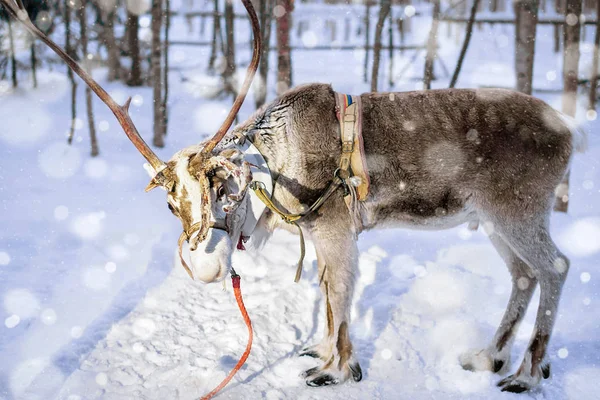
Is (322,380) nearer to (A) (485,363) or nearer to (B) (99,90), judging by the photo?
(A) (485,363)

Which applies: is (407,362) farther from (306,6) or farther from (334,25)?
(306,6)

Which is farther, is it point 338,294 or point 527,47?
point 527,47

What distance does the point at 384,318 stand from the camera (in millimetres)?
Answer: 4227

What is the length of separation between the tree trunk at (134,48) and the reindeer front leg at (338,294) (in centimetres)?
1249

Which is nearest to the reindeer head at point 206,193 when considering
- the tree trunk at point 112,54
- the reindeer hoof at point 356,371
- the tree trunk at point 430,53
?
the reindeer hoof at point 356,371

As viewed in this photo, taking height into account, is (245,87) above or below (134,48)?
below

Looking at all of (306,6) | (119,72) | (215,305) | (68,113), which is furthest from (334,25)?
Answer: (215,305)

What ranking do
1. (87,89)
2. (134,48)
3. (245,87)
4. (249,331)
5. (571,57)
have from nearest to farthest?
(245,87)
(249,331)
(571,57)
(87,89)
(134,48)

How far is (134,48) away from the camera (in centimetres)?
1538

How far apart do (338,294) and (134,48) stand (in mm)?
13823

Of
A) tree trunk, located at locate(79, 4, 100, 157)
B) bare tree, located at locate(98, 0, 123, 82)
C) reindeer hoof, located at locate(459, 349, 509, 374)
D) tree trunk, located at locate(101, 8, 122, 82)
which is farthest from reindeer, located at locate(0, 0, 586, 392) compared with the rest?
tree trunk, located at locate(101, 8, 122, 82)

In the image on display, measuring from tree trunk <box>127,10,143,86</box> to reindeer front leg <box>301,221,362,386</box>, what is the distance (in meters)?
12.5

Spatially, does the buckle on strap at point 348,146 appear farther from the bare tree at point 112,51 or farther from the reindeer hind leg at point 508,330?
the bare tree at point 112,51

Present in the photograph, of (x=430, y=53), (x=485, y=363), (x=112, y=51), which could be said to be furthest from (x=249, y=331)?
(x=112, y=51)
